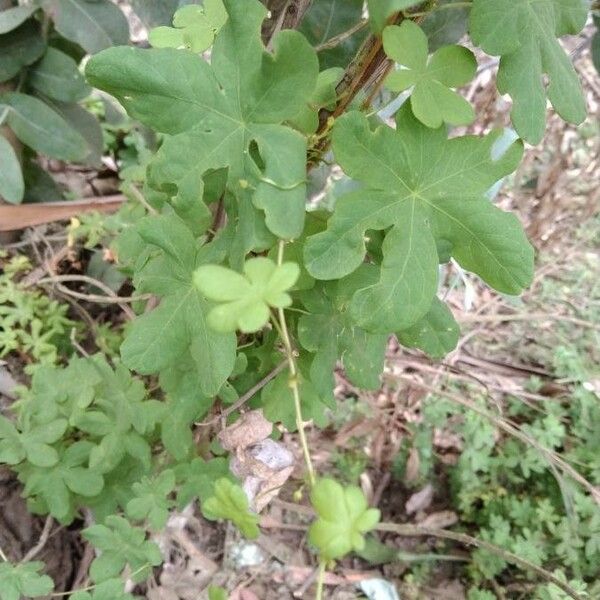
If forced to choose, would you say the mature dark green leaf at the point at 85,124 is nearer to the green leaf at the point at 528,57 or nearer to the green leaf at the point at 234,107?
the green leaf at the point at 234,107

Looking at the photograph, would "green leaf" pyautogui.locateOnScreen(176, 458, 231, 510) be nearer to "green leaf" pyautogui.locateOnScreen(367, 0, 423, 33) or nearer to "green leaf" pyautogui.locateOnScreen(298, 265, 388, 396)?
"green leaf" pyautogui.locateOnScreen(298, 265, 388, 396)

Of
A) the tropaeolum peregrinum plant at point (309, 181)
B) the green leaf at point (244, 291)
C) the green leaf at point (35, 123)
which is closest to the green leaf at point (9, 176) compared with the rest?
the green leaf at point (35, 123)

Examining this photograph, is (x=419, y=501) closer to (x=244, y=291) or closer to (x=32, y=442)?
(x=32, y=442)

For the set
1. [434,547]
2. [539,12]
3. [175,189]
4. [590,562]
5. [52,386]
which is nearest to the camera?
[539,12]

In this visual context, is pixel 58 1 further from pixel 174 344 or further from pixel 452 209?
pixel 452 209

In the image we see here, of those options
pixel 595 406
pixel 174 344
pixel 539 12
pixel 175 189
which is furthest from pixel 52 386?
pixel 595 406

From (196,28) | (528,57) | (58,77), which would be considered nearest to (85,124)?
(58,77)
